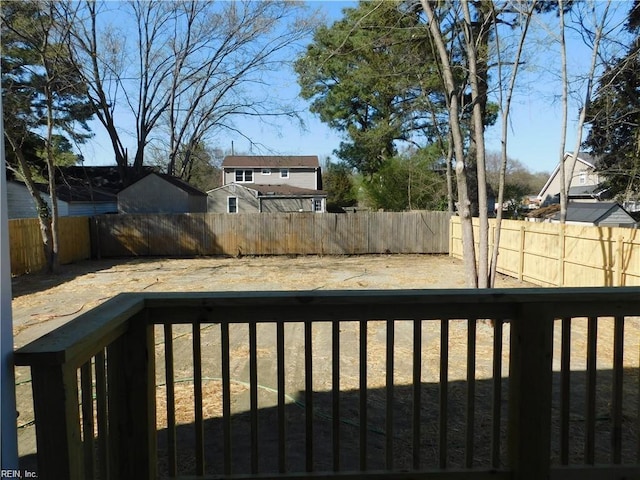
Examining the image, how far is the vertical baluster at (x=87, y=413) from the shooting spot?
142 centimetres

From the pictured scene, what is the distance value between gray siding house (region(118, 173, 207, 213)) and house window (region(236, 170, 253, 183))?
1354cm

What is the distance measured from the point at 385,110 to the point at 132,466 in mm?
25589

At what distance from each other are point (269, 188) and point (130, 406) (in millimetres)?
30169

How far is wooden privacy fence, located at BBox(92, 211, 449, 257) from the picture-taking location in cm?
1772

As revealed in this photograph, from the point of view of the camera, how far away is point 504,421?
337 centimetres

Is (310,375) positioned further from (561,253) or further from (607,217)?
(607,217)

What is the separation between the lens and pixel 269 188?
3150 cm

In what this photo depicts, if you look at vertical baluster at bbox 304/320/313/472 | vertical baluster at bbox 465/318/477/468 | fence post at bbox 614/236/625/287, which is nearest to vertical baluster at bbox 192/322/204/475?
vertical baluster at bbox 304/320/313/472

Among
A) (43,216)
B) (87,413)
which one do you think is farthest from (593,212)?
(87,413)

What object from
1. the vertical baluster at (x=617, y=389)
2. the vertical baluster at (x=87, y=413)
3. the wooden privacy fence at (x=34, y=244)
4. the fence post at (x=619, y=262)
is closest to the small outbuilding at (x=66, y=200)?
the wooden privacy fence at (x=34, y=244)

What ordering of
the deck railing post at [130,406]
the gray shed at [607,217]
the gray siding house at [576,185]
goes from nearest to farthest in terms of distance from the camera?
the deck railing post at [130,406], the gray shed at [607,217], the gray siding house at [576,185]

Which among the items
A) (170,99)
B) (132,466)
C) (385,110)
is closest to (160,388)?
(132,466)

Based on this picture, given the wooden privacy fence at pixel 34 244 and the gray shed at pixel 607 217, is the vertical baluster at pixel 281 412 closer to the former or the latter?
the wooden privacy fence at pixel 34 244

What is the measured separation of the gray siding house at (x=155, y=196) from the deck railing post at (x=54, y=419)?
23.3m
